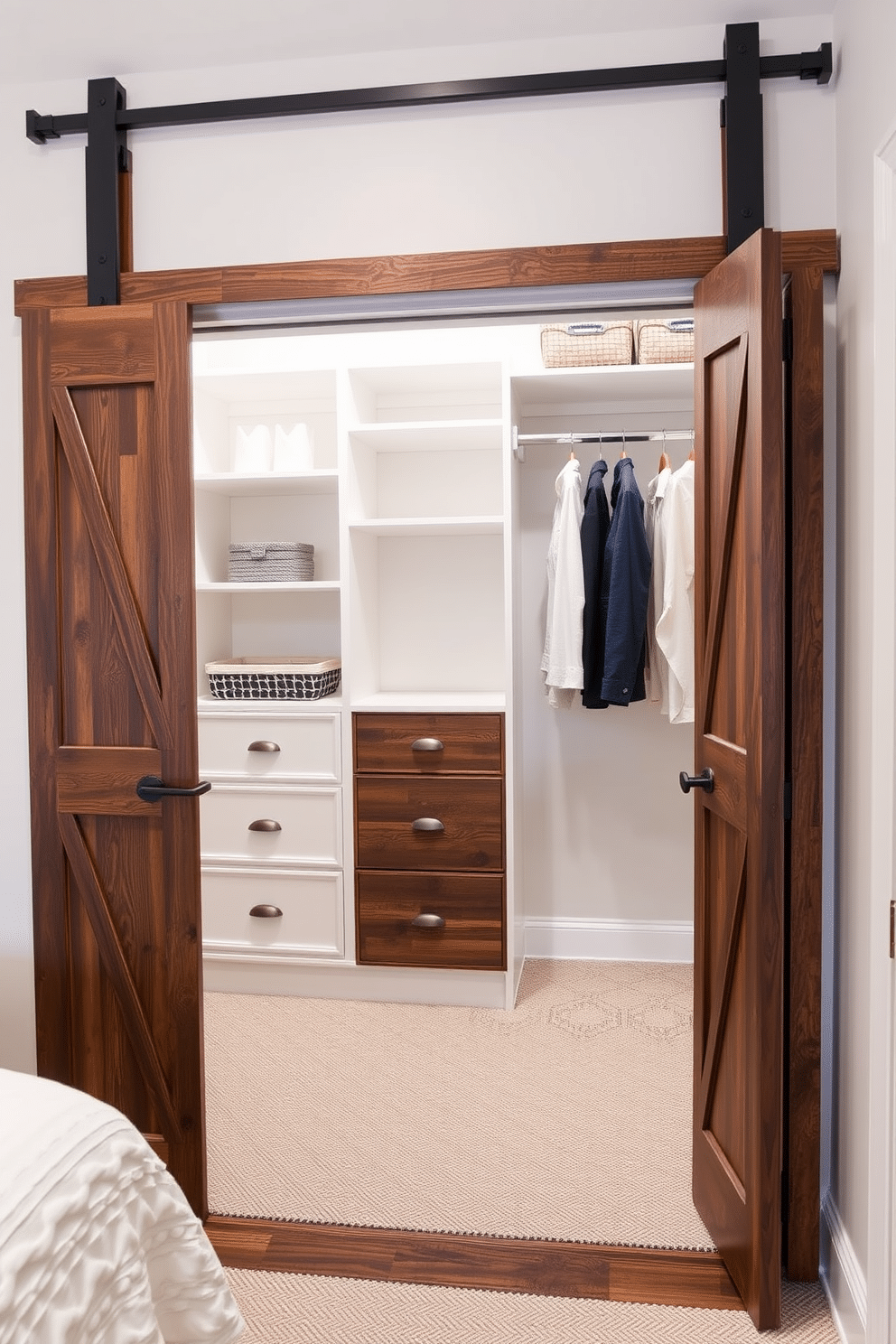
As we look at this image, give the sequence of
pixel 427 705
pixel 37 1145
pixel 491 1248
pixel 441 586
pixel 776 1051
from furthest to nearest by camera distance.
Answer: pixel 441 586
pixel 427 705
pixel 491 1248
pixel 776 1051
pixel 37 1145

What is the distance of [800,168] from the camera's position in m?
1.97

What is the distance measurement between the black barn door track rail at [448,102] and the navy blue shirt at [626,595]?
1329mm

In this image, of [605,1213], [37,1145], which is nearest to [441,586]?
[605,1213]

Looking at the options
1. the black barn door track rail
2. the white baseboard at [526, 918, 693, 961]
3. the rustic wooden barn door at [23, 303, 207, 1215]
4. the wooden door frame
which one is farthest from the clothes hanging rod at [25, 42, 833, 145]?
the white baseboard at [526, 918, 693, 961]

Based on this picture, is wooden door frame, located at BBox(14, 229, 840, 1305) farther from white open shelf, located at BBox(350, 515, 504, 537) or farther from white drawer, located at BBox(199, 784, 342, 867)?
white drawer, located at BBox(199, 784, 342, 867)

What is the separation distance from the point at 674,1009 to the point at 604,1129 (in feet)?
2.74

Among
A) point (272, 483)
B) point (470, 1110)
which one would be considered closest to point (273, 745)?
point (272, 483)

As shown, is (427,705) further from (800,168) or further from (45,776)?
(800,168)

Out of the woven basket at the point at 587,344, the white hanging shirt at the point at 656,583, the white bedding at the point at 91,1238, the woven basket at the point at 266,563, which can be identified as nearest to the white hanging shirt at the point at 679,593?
the white hanging shirt at the point at 656,583

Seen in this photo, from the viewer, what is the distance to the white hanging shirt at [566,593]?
3311mm

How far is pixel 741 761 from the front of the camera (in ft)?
6.08

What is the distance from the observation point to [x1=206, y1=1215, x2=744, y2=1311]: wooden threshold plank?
1.94 meters

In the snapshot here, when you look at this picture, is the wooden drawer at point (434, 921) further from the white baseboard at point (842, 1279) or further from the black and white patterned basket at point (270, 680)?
the white baseboard at point (842, 1279)

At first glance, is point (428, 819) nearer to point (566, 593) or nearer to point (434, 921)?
point (434, 921)
